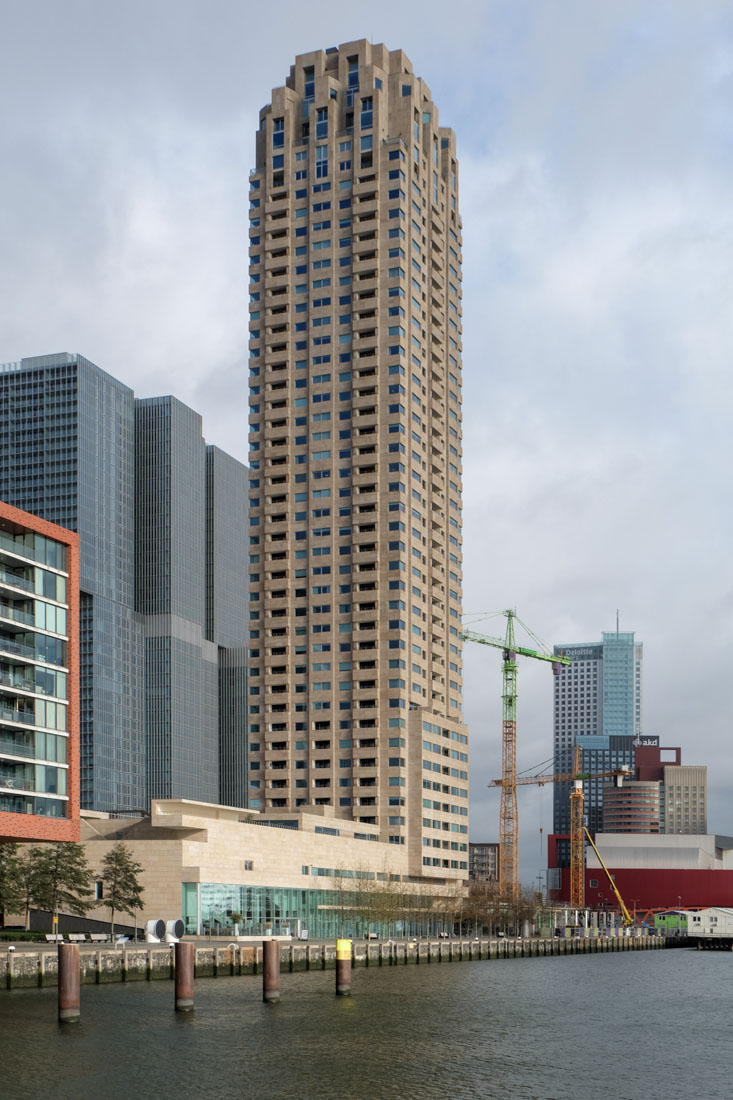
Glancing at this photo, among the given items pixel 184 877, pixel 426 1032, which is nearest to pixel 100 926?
pixel 184 877

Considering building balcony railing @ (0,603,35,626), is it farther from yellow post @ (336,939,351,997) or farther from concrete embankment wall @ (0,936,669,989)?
yellow post @ (336,939,351,997)

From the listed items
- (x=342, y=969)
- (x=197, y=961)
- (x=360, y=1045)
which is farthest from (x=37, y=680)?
(x=360, y=1045)

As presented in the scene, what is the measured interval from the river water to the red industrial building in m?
23.0

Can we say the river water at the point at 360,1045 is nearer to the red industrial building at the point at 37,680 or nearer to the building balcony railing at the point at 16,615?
the red industrial building at the point at 37,680

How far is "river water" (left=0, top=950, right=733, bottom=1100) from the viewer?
62.5 m

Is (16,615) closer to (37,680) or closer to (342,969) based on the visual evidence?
(37,680)

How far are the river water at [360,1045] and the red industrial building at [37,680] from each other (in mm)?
23033

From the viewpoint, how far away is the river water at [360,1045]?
62500 millimetres

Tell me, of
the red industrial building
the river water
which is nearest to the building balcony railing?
the red industrial building

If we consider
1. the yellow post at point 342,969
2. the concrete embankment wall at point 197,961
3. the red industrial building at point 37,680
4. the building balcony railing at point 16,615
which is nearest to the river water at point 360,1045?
the yellow post at point 342,969

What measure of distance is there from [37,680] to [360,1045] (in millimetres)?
54913

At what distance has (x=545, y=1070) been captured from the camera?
227 ft

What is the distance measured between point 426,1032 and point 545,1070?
14246 millimetres

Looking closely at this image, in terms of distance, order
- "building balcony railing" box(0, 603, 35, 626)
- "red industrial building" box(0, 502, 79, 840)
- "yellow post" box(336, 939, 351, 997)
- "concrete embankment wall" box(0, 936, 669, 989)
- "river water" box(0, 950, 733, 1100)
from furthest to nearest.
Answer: "building balcony railing" box(0, 603, 35, 626)
"red industrial building" box(0, 502, 79, 840)
"yellow post" box(336, 939, 351, 997)
"concrete embankment wall" box(0, 936, 669, 989)
"river water" box(0, 950, 733, 1100)
